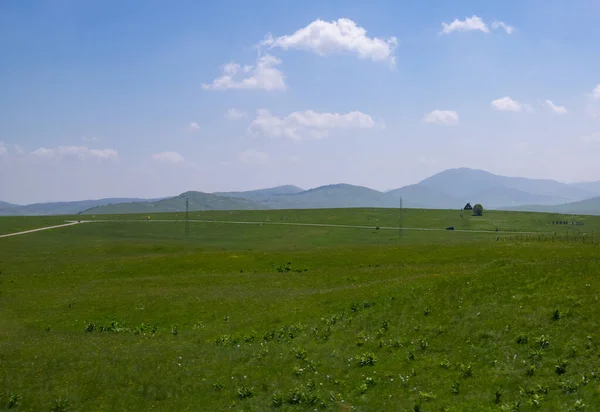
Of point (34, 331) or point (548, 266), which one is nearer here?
point (548, 266)

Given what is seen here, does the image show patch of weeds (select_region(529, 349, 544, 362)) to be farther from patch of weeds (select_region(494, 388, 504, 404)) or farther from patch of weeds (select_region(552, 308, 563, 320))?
patch of weeds (select_region(552, 308, 563, 320))

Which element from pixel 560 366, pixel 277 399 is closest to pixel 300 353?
pixel 277 399

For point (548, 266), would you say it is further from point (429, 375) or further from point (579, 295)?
point (429, 375)

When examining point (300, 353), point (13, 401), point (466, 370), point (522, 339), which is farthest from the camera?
point (300, 353)

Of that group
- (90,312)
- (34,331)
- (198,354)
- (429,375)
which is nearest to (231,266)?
(90,312)

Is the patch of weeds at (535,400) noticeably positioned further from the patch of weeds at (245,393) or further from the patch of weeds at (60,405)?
the patch of weeds at (60,405)

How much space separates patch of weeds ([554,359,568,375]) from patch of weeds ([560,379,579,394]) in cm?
92

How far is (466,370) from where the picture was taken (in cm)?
2319

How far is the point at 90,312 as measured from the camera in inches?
1768

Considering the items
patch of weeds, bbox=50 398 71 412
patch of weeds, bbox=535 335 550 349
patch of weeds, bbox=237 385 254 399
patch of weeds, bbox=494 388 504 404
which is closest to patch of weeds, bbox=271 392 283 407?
patch of weeds, bbox=237 385 254 399

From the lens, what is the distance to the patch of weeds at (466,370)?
22953 mm

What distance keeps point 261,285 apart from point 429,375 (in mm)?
32840

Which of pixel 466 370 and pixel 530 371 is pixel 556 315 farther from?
pixel 466 370

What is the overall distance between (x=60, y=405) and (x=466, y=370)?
902 inches
